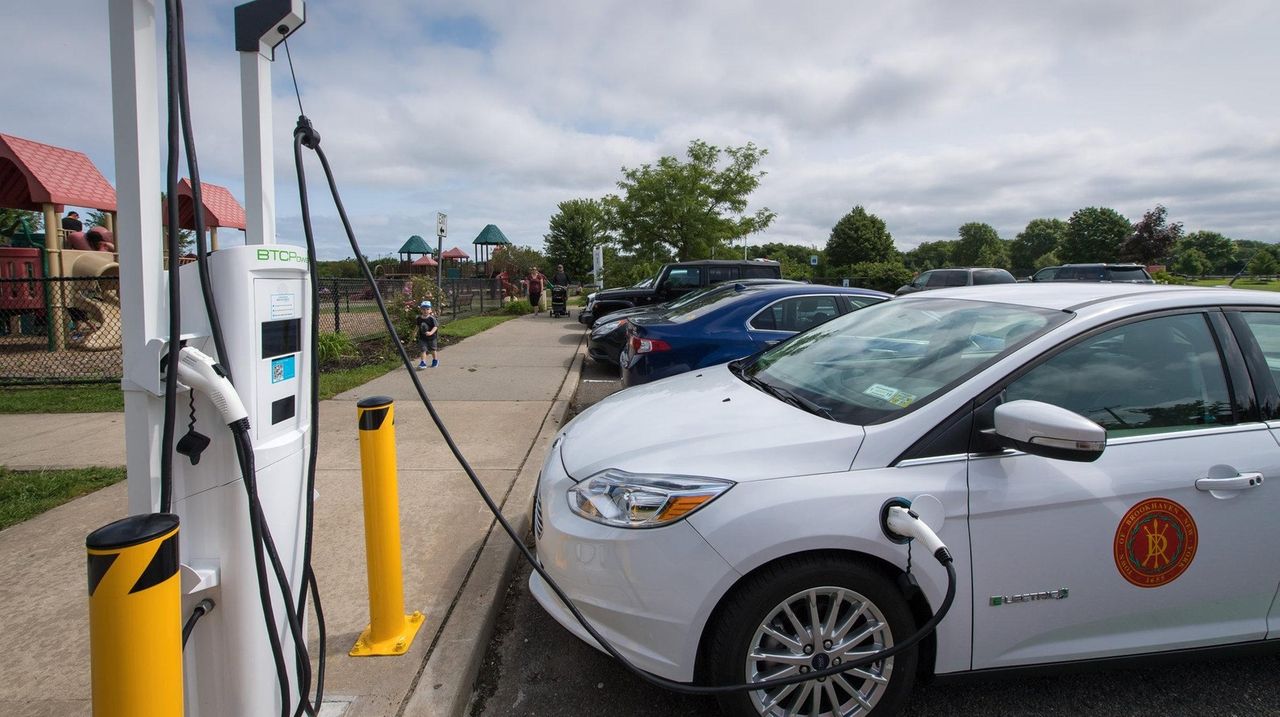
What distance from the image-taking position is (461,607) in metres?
3.05

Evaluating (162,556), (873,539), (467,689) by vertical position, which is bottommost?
(467,689)

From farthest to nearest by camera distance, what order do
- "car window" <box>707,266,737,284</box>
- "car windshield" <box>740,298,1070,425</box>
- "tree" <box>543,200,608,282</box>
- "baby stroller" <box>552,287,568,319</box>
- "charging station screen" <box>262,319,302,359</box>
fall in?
"tree" <box>543,200,608,282</box> < "baby stroller" <box>552,287,568,319</box> < "car window" <box>707,266,737,284</box> < "car windshield" <box>740,298,1070,425</box> < "charging station screen" <box>262,319,302,359</box>

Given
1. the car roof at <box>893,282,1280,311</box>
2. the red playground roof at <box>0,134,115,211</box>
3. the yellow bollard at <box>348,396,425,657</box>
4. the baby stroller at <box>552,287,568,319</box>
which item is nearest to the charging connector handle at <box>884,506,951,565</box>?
the car roof at <box>893,282,1280,311</box>

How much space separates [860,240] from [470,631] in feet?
236

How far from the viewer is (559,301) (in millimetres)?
20141

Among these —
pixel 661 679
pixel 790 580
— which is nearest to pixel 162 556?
pixel 661 679

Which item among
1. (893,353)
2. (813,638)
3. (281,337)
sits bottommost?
(813,638)

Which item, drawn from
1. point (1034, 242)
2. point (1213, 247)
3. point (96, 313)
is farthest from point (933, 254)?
point (96, 313)

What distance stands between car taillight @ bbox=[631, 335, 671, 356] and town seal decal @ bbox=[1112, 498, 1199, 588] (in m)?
4.04

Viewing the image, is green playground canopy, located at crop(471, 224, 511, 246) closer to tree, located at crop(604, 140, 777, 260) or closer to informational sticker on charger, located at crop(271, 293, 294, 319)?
tree, located at crop(604, 140, 777, 260)

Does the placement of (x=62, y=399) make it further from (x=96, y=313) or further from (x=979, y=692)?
(x=979, y=692)

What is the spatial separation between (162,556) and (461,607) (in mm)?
1837

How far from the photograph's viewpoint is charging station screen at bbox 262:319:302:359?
76.2 inches

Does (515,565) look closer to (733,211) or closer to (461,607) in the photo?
(461,607)
